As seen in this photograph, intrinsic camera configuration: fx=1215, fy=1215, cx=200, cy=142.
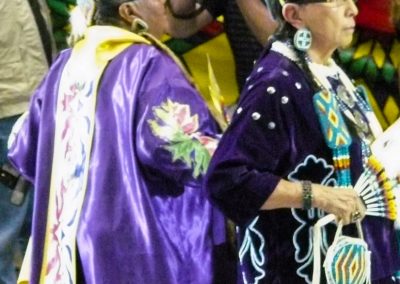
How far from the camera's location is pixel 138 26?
2945 mm

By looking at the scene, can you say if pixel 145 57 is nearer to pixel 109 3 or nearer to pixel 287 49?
pixel 109 3

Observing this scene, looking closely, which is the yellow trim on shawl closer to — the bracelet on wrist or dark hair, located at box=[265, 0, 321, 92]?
dark hair, located at box=[265, 0, 321, 92]

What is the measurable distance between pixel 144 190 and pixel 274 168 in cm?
38

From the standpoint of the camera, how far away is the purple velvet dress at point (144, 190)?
Answer: 2773 millimetres

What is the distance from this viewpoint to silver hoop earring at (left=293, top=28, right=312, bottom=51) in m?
2.64

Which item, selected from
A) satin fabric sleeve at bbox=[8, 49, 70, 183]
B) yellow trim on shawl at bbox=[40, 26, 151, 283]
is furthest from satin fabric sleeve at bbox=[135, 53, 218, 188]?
satin fabric sleeve at bbox=[8, 49, 70, 183]

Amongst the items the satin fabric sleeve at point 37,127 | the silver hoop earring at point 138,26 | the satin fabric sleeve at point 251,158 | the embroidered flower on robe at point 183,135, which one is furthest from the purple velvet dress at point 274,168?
the satin fabric sleeve at point 37,127

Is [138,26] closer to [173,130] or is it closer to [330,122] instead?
[173,130]

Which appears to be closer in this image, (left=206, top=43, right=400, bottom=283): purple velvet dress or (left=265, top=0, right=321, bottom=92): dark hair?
(left=206, top=43, right=400, bottom=283): purple velvet dress

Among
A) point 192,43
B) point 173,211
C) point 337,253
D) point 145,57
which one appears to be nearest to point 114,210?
point 173,211

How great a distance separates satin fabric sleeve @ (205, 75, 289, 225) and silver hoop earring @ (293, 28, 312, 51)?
0.14 metres

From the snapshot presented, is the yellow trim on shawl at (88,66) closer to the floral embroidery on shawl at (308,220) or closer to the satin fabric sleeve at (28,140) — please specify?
the satin fabric sleeve at (28,140)

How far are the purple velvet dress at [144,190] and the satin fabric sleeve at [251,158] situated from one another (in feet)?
0.60

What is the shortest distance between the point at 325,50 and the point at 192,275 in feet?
2.01
